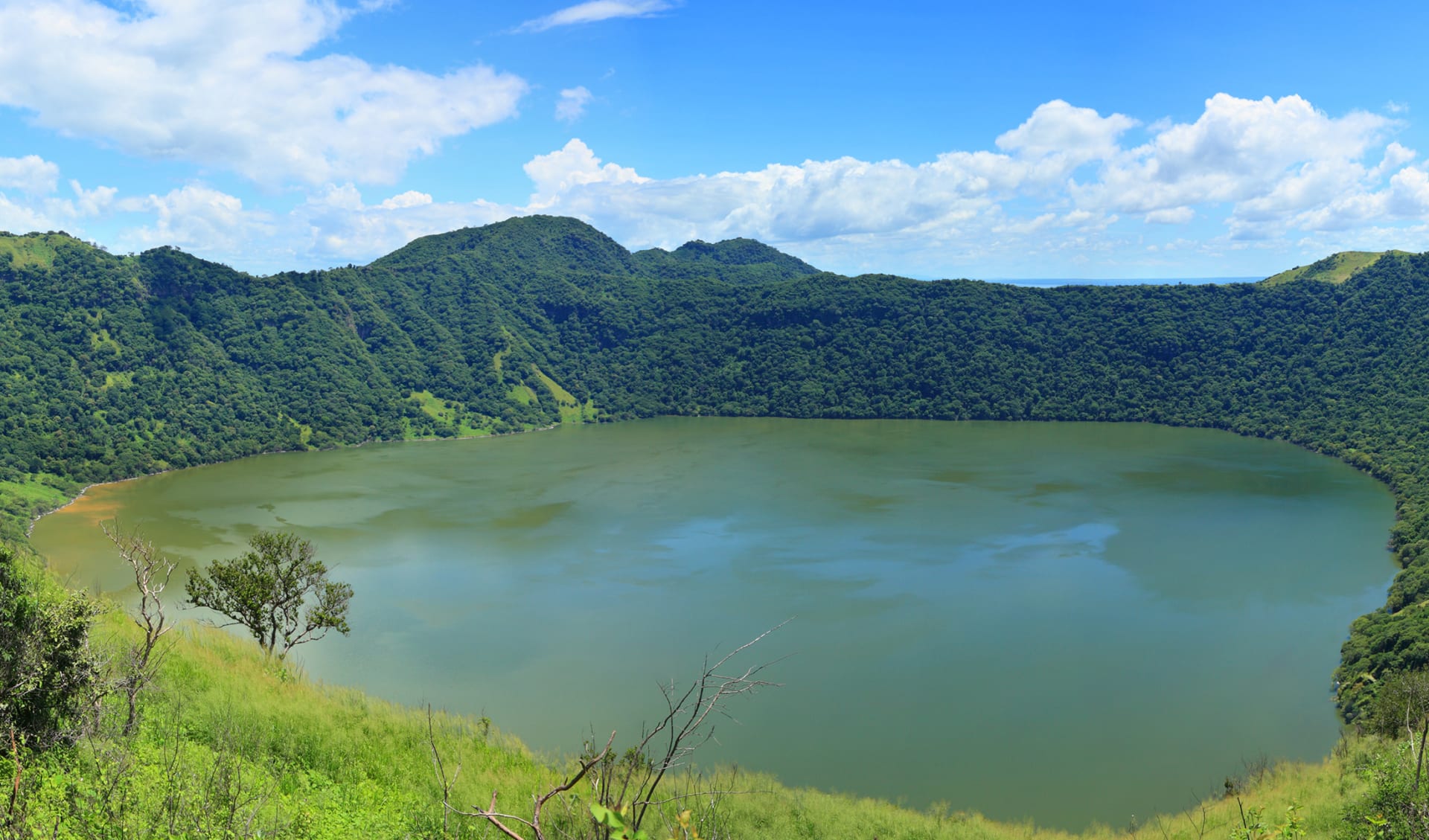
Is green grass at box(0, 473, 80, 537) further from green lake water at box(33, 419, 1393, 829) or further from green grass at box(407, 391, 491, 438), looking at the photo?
green grass at box(407, 391, 491, 438)

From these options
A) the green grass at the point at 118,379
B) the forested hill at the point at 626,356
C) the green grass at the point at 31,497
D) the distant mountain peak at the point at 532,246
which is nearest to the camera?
the green grass at the point at 31,497

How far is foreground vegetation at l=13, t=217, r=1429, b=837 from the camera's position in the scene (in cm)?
6331

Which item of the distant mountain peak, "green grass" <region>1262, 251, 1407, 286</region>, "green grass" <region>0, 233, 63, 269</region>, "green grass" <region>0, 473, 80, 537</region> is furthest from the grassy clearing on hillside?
"green grass" <region>1262, 251, 1407, 286</region>

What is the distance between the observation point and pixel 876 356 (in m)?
104

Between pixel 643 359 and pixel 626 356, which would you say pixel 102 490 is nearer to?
pixel 643 359

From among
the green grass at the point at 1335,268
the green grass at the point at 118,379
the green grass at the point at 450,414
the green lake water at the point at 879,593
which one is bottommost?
the green lake water at the point at 879,593

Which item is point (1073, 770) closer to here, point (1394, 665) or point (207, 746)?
point (1394, 665)

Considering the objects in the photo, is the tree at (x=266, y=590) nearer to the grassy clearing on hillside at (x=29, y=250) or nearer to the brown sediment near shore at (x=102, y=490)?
the brown sediment near shore at (x=102, y=490)

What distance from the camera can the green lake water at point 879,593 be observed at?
2330 centimetres

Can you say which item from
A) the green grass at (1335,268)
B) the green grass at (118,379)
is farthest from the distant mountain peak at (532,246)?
the green grass at (1335,268)

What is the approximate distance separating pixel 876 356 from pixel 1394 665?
80.8m

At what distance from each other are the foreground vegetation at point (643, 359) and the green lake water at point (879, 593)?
368 centimetres

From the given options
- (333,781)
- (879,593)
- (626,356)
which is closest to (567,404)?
(626,356)

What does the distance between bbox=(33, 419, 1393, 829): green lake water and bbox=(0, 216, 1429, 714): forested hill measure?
8.36 m
